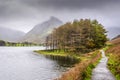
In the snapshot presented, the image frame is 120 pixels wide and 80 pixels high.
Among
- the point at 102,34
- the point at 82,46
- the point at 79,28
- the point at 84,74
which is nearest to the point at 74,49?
the point at 82,46

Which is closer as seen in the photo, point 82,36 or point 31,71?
point 31,71

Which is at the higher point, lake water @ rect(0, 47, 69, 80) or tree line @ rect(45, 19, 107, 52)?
tree line @ rect(45, 19, 107, 52)

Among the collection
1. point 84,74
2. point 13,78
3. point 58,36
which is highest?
point 58,36

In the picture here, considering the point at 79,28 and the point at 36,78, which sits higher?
the point at 79,28

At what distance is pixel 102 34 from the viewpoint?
141125 mm

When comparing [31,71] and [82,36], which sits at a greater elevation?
[82,36]

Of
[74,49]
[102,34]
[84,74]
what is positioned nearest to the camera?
[84,74]

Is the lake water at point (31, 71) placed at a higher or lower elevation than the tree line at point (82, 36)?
lower

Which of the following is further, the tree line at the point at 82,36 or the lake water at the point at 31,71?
the tree line at the point at 82,36

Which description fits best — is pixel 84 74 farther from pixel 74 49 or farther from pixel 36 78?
pixel 74 49

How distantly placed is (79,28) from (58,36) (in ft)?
82.9

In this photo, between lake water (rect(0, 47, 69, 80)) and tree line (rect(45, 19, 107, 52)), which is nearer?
lake water (rect(0, 47, 69, 80))

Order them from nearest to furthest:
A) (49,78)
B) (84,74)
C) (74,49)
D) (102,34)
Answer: (84,74) < (49,78) < (74,49) < (102,34)

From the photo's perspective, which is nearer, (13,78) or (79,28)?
(13,78)
